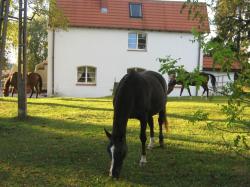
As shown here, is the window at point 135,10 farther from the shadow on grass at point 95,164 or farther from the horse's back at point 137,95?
the horse's back at point 137,95

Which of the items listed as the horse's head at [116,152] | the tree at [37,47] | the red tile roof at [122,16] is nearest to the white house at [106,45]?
the red tile roof at [122,16]

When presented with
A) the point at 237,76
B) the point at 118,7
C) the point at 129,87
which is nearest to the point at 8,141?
the point at 129,87

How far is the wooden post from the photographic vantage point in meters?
13.7

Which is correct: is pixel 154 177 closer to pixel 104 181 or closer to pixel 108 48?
pixel 104 181

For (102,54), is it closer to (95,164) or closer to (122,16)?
(122,16)

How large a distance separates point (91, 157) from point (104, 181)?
5.74 ft

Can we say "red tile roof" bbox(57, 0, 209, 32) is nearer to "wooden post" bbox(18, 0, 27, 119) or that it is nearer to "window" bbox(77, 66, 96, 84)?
"window" bbox(77, 66, 96, 84)

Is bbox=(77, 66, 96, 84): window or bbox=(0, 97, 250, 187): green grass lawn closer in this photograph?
bbox=(0, 97, 250, 187): green grass lawn

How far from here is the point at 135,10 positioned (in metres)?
36.2

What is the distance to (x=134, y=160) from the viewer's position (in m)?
8.46

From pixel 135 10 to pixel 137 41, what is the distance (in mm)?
2900

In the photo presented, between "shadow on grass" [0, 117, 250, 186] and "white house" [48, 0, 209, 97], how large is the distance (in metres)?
22.6

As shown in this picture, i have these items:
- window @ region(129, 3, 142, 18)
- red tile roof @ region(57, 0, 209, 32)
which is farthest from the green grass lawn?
window @ region(129, 3, 142, 18)

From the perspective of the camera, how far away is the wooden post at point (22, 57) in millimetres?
13734
